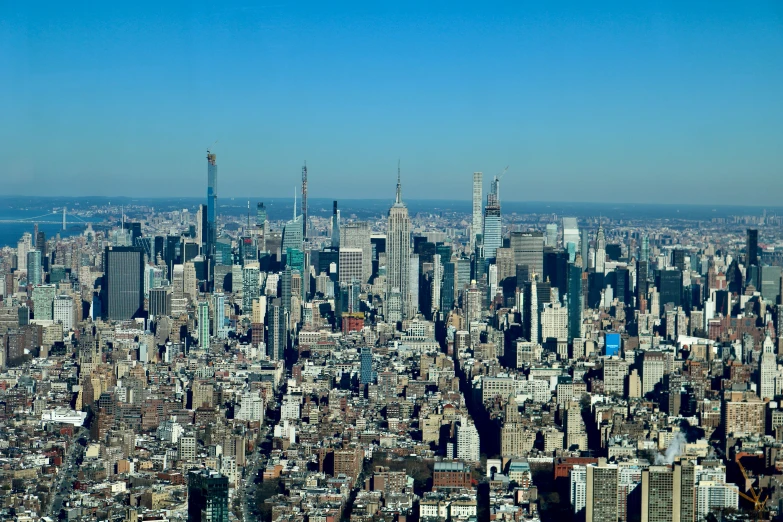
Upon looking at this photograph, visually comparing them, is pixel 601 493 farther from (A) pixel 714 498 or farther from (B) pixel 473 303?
(B) pixel 473 303

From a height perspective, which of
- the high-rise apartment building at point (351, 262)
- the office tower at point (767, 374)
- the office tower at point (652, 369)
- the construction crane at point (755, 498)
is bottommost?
the construction crane at point (755, 498)

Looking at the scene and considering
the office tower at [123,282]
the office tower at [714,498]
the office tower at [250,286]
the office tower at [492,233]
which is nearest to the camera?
the office tower at [714,498]

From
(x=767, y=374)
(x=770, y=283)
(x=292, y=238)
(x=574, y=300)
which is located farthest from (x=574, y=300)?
(x=767, y=374)

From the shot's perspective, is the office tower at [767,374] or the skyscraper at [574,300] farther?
the skyscraper at [574,300]

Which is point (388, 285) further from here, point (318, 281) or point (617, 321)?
point (617, 321)

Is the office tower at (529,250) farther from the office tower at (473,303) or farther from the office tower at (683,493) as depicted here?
the office tower at (683,493)

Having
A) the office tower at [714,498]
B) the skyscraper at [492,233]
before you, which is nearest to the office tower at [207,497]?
the office tower at [714,498]
